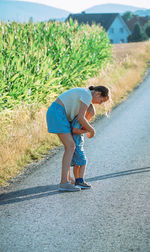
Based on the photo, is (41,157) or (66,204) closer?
(66,204)

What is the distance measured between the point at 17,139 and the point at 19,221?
3094 millimetres

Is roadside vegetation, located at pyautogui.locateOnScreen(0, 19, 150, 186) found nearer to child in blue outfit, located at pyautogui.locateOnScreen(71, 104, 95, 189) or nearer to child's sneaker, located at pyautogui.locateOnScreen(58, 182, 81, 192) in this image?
child's sneaker, located at pyautogui.locateOnScreen(58, 182, 81, 192)

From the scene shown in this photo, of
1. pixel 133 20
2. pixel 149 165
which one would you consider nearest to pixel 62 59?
pixel 149 165

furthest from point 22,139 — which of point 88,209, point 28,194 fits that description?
point 88,209

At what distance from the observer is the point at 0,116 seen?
8070 millimetres

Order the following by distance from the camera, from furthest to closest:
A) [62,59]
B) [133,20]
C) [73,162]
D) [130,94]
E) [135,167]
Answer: [133,20], [130,94], [62,59], [135,167], [73,162]

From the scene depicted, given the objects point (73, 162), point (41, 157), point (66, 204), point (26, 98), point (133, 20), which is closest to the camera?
point (66, 204)

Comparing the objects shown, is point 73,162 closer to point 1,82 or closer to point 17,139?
point 17,139

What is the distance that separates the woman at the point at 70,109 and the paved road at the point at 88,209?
25.1 inches

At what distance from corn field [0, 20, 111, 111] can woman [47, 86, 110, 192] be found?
3.59 meters

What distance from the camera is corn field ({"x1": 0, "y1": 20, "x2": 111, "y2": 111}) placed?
29.3ft

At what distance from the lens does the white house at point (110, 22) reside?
242 feet

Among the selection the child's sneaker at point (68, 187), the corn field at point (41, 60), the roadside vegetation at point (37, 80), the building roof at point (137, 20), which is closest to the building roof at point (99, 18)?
the building roof at point (137, 20)

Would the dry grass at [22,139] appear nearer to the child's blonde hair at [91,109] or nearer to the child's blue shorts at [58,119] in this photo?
the child's blonde hair at [91,109]
